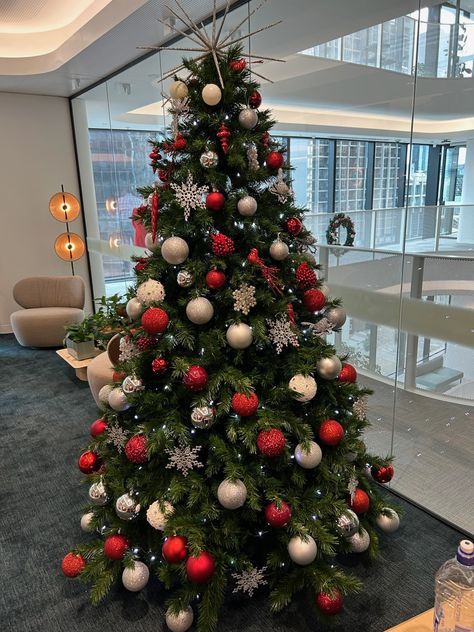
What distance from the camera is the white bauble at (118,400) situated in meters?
2.07

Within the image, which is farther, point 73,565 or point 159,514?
point 73,565

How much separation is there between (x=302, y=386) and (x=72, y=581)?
1448mm

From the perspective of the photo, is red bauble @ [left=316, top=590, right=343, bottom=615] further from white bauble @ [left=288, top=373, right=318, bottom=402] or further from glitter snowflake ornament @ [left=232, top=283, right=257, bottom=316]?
glitter snowflake ornament @ [left=232, top=283, right=257, bottom=316]

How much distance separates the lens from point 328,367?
201 cm

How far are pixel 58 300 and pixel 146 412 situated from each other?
440 centimetres

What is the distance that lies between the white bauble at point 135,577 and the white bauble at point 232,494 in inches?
20.1

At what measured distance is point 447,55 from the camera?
2.29 metres

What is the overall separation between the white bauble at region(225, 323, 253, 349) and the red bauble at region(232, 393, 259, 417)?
0.19 metres

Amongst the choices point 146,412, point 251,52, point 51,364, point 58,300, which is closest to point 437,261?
point 146,412

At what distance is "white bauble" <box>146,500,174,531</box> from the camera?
6.30 feet

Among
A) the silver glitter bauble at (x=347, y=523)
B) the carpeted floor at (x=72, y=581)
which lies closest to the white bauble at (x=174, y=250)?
the silver glitter bauble at (x=347, y=523)

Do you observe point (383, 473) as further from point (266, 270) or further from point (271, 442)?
point (266, 270)

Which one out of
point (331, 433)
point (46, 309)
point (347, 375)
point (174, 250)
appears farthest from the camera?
point (46, 309)

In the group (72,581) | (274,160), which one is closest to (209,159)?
(274,160)
